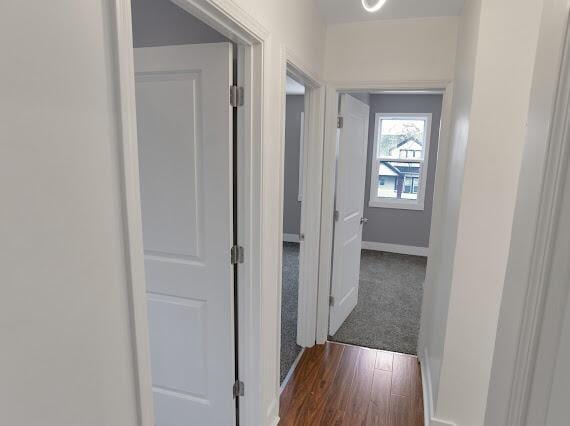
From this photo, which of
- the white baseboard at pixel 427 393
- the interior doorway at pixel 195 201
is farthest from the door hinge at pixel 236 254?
the white baseboard at pixel 427 393

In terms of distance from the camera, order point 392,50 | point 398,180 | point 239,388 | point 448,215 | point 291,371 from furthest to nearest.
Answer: point 398,180 → point 291,371 → point 392,50 → point 448,215 → point 239,388

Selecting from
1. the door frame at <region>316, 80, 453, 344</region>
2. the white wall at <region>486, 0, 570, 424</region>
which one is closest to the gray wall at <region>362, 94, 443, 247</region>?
the door frame at <region>316, 80, 453, 344</region>

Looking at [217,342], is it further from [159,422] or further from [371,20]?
[371,20]

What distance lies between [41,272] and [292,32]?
1658 mm

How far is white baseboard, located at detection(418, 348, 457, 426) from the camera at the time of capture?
6.41 feet

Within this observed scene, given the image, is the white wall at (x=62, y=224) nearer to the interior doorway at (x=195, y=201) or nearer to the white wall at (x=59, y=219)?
the white wall at (x=59, y=219)

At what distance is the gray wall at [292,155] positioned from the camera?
5.46 meters

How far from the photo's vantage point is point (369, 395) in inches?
90.9

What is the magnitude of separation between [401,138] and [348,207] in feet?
8.84

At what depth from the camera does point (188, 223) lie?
5.41 feet

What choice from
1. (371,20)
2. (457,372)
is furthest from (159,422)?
(371,20)

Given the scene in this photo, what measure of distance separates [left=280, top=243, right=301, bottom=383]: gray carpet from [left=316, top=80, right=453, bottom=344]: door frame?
0.24 meters

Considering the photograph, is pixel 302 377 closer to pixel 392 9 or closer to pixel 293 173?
pixel 392 9

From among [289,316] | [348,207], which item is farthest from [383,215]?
[289,316]
